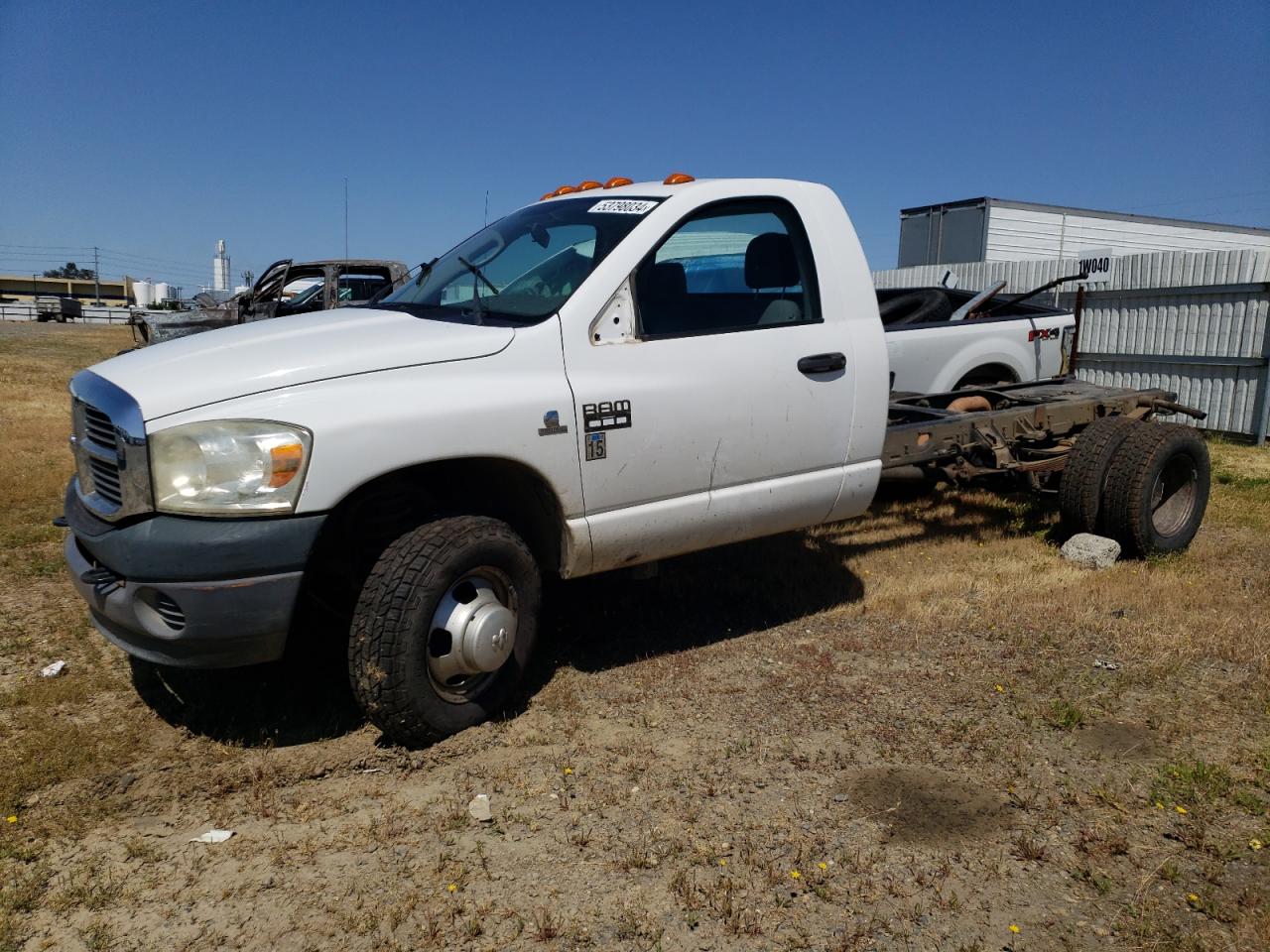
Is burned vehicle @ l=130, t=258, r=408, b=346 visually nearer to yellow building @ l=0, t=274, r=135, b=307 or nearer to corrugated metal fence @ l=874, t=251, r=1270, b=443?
corrugated metal fence @ l=874, t=251, r=1270, b=443

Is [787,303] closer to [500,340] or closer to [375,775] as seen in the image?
[500,340]

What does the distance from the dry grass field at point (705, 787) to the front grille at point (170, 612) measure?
61 centimetres

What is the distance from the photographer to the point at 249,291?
12.8 m

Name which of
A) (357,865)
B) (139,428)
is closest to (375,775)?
(357,865)

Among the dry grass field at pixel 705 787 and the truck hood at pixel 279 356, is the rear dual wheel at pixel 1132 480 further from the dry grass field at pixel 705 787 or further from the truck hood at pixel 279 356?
the truck hood at pixel 279 356

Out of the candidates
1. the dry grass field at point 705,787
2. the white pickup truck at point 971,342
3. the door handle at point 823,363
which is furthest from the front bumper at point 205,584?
the white pickup truck at point 971,342

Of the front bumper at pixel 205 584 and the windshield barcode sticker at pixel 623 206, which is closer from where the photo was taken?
the front bumper at pixel 205 584

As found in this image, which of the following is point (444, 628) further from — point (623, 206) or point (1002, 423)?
point (1002, 423)

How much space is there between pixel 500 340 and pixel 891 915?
2303 millimetres

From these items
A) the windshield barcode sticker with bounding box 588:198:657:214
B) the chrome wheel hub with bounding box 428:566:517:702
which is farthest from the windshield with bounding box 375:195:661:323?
the chrome wheel hub with bounding box 428:566:517:702

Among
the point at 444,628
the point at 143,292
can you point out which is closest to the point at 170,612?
the point at 444,628

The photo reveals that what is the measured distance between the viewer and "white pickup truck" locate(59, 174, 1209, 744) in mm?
3199

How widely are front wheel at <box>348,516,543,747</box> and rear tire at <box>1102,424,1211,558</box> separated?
3.91 m

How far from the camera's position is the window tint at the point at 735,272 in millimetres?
4254
